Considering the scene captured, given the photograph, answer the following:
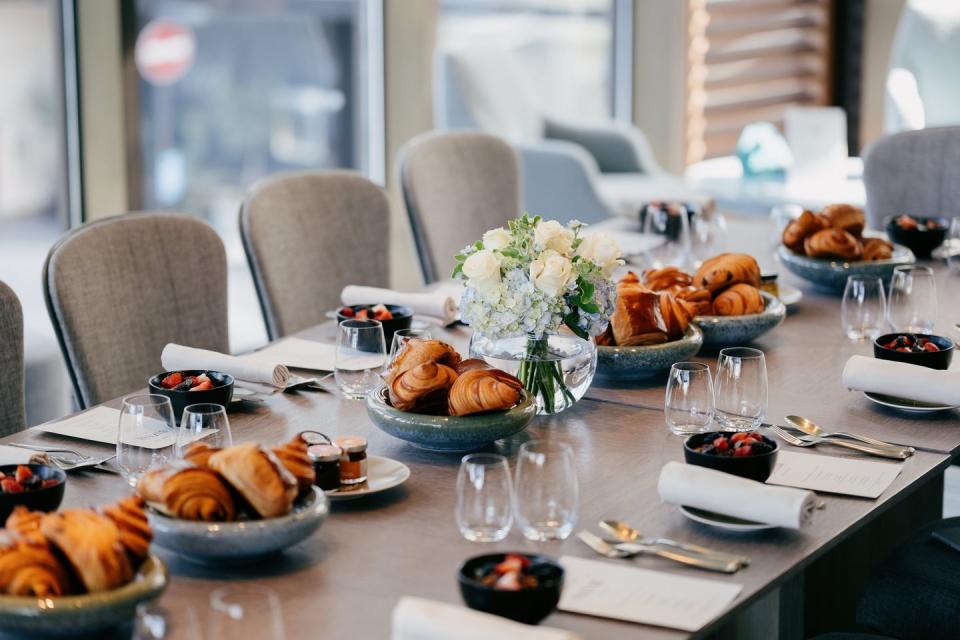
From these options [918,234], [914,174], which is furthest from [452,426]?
[914,174]

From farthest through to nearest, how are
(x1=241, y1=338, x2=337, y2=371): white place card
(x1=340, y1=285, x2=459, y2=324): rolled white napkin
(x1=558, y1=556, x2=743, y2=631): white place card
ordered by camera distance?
(x1=340, y1=285, x2=459, y2=324): rolled white napkin
(x1=241, y1=338, x2=337, y2=371): white place card
(x1=558, y1=556, x2=743, y2=631): white place card

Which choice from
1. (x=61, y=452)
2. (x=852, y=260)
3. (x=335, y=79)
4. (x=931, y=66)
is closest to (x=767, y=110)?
(x=931, y=66)

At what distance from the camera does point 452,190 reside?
3.36 metres

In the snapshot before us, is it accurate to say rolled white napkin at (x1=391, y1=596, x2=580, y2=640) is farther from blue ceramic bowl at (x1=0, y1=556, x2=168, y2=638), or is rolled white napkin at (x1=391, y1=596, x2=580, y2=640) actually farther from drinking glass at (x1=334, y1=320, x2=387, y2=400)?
drinking glass at (x1=334, y1=320, x2=387, y2=400)

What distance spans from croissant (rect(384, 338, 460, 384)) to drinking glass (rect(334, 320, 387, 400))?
0.15 meters

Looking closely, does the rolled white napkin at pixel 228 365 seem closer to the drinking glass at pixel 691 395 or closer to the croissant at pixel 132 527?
the drinking glass at pixel 691 395

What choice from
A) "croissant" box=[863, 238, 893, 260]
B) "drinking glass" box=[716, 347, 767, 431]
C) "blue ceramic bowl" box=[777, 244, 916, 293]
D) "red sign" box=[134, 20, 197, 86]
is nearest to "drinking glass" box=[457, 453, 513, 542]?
"drinking glass" box=[716, 347, 767, 431]

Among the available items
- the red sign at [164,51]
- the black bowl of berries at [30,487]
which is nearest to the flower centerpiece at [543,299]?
the black bowl of berries at [30,487]

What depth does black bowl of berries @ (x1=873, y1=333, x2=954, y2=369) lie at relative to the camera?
6.49 feet

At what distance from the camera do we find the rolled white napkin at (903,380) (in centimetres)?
185

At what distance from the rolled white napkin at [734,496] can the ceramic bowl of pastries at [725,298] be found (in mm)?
689

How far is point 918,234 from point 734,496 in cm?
171

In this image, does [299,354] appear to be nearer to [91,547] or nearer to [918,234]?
[91,547]

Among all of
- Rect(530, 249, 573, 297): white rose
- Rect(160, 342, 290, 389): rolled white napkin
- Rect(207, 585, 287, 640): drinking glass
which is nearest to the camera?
Rect(207, 585, 287, 640): drinking glass
